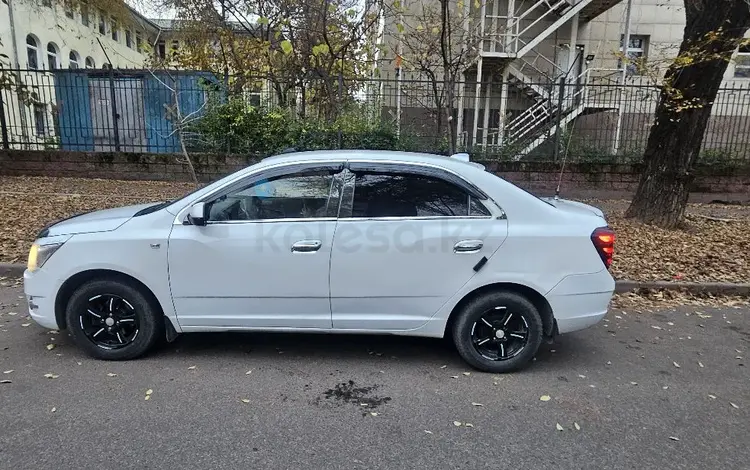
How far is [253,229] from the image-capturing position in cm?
356

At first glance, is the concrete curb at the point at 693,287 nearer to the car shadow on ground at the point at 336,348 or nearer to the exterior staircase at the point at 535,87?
the car shadow on ground at the point at 336,348

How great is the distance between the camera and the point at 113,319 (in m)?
3.67

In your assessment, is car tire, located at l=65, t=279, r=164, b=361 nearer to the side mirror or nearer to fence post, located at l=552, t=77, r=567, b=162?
the side mirror

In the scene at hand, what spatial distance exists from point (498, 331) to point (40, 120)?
1297 cm

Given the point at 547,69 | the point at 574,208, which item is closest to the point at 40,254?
the point at 574,208

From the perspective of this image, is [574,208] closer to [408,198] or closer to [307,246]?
[408,198]

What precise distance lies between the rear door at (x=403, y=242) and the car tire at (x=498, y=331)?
0.81 feet

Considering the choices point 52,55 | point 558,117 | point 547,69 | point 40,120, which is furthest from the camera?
point 52,55

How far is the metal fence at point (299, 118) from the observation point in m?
11.2

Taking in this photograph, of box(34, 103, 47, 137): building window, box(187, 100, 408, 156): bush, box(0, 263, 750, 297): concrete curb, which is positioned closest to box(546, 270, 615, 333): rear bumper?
box(0, 263, 750, 297): concrete curb

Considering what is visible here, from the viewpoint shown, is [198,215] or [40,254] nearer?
[198,215]

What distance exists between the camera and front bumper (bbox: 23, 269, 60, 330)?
3.65 meters

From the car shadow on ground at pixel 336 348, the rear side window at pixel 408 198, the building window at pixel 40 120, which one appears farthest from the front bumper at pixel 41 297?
the building window at pixel 40 120

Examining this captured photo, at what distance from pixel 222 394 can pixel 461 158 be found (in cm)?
259
